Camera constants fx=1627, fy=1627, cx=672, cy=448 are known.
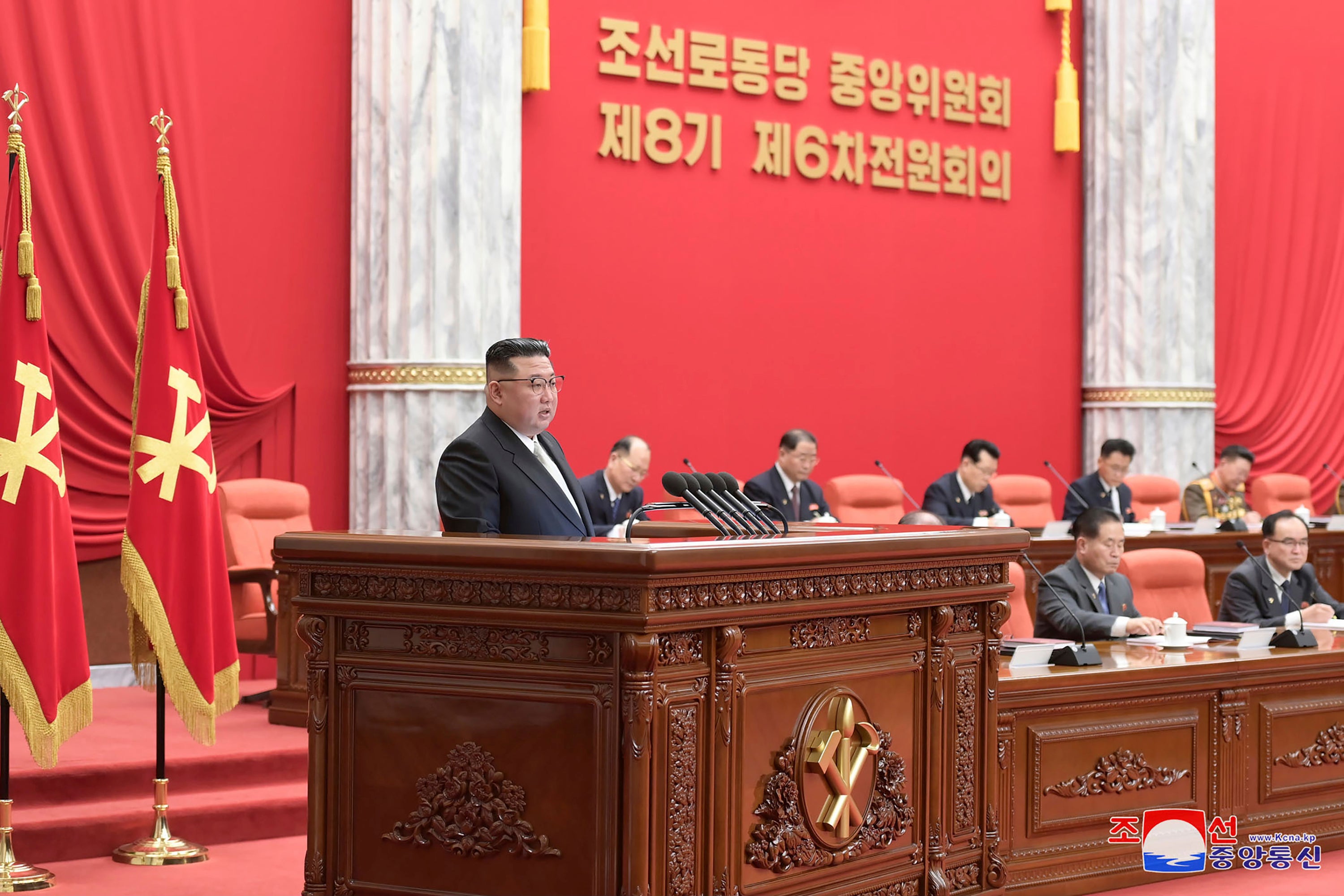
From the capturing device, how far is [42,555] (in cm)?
386

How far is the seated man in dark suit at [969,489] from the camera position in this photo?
7.71 metres

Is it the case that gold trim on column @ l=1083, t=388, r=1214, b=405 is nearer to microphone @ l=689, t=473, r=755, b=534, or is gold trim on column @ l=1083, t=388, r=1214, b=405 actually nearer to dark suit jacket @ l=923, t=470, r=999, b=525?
dark suit jacket @ l=923, t=470, r=999, b=525

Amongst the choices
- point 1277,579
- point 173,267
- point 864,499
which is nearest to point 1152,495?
point 864,499

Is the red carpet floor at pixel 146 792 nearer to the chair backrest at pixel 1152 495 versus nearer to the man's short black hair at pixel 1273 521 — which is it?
the man's short black hair at pixel 1273 521

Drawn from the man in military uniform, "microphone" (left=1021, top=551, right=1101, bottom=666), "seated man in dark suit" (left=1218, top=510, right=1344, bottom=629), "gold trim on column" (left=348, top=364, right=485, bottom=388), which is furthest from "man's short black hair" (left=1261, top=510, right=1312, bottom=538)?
"gold trim on column" (left=348, top=364, right=485, bottom=388)

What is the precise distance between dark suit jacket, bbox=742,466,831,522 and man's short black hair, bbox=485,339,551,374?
402cm

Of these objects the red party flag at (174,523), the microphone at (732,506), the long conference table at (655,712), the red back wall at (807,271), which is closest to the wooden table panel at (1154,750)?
the long conference table at (655,712)

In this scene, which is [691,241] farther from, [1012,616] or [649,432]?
[1012,616]

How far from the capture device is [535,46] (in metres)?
7.10

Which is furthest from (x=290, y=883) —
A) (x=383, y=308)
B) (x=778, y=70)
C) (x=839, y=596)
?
(x=778, y=70)

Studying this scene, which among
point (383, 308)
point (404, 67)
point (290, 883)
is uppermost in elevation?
point (404, 67)

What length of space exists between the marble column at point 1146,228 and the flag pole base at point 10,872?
6.66 m

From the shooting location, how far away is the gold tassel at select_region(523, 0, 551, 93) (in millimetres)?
7094

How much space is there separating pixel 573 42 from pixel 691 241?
1.08 m
